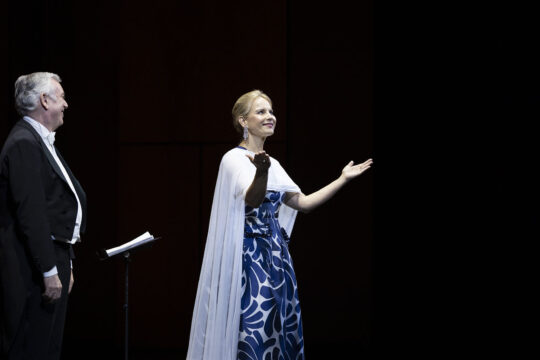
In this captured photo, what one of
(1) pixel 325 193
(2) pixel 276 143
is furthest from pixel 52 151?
(2) pixel 276 143

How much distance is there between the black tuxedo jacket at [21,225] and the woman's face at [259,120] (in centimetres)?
98

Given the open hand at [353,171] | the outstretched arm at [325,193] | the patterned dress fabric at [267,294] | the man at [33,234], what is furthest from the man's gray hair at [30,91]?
the open hand at [353,171]

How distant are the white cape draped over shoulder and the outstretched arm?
0.14 meters

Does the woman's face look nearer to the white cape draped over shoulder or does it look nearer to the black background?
the white cape draped over shoulder

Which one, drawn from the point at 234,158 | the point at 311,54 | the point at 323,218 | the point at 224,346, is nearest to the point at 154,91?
the point at 311,54

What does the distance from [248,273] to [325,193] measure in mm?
534

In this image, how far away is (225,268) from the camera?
287 cm

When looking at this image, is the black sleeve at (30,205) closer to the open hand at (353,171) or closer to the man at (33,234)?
the man at (33,234)

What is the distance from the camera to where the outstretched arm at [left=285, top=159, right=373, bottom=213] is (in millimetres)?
2977

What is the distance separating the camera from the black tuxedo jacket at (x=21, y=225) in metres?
2.41

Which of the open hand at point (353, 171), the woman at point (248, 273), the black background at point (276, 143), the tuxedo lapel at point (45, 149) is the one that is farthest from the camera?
the black background at point (276, 143)

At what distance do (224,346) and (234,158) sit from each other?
858 mm

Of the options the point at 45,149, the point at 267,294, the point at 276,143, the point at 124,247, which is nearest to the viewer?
the point at 45,149

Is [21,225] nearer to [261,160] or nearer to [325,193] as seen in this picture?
[261,160]
